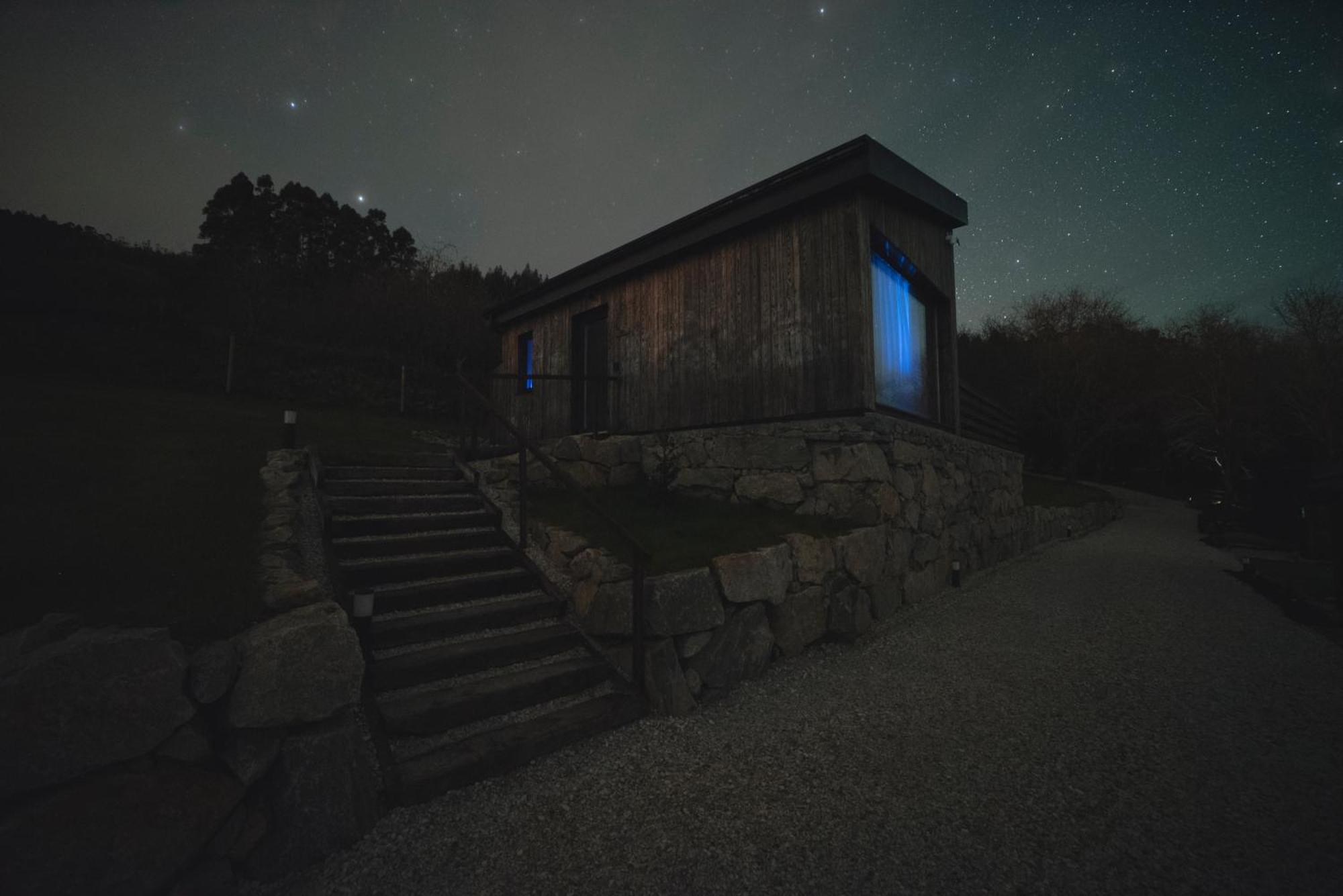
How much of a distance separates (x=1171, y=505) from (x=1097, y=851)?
86.2ft

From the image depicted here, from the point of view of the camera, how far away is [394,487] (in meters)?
5.86

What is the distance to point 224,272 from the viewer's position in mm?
19469

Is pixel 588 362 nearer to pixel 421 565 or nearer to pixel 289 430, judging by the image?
pixel 289 430

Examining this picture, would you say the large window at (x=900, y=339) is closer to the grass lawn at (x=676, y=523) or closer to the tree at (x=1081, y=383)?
the grass lawn at (x=676, y=523)

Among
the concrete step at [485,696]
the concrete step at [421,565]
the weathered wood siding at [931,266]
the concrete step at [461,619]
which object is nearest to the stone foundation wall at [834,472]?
the weathered wood siding at [931,266]

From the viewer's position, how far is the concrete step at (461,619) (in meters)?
3.68

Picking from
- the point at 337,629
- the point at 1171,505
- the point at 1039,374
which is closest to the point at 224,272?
the point at 337,629

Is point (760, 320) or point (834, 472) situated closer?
point (834, 472)

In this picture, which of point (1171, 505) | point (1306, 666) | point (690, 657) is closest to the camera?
point (690, 657)

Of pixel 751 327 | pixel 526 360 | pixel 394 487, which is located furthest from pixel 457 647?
pixel 526 360

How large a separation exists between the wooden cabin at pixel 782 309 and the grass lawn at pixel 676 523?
1.48 meters

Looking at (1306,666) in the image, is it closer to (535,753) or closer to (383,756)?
(535,753)

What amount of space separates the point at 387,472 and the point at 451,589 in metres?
2.68

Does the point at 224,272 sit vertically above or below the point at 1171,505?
above
